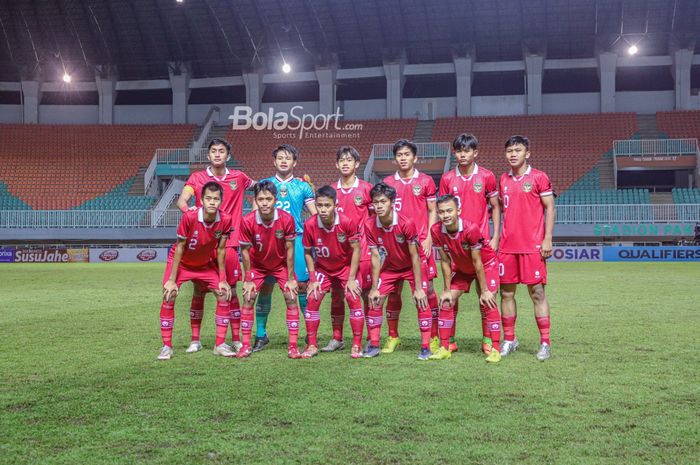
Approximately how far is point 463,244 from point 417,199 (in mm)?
1029

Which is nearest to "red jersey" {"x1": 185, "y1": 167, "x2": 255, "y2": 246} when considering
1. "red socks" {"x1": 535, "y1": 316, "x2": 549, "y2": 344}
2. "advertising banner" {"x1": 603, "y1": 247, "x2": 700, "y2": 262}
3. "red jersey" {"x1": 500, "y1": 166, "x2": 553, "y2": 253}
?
"red jersey" {"x1": 500, "y1": 166, "x2": 553, "y2": 253}

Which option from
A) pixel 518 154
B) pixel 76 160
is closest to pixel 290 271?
pixel 518 154

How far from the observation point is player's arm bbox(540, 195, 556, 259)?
6.59m

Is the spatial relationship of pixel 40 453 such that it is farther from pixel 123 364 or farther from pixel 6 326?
pixel 6 326

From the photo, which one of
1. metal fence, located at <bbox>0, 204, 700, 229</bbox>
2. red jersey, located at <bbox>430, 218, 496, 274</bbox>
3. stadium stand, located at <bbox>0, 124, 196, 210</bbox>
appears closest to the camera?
red jersey, located at <bbox>430, 218, 496, 274</bbox>

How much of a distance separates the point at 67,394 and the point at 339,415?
2.14 metres

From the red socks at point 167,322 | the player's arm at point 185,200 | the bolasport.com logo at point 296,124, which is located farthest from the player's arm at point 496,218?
the bolasport.com logo at point 296,124

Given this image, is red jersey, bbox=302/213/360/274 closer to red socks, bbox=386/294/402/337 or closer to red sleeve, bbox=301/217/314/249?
red sleeve, bbox=301/217/314/249

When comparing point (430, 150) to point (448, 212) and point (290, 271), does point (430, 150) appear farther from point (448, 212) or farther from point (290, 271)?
point (448, 212)

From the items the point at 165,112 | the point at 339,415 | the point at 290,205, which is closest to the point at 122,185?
the point at 165,112

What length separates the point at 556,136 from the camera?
36812mm

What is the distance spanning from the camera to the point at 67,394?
5012 mm

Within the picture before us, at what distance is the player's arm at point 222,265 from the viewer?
687 centimetres

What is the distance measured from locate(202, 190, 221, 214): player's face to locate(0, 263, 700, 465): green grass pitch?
1.48 metres
